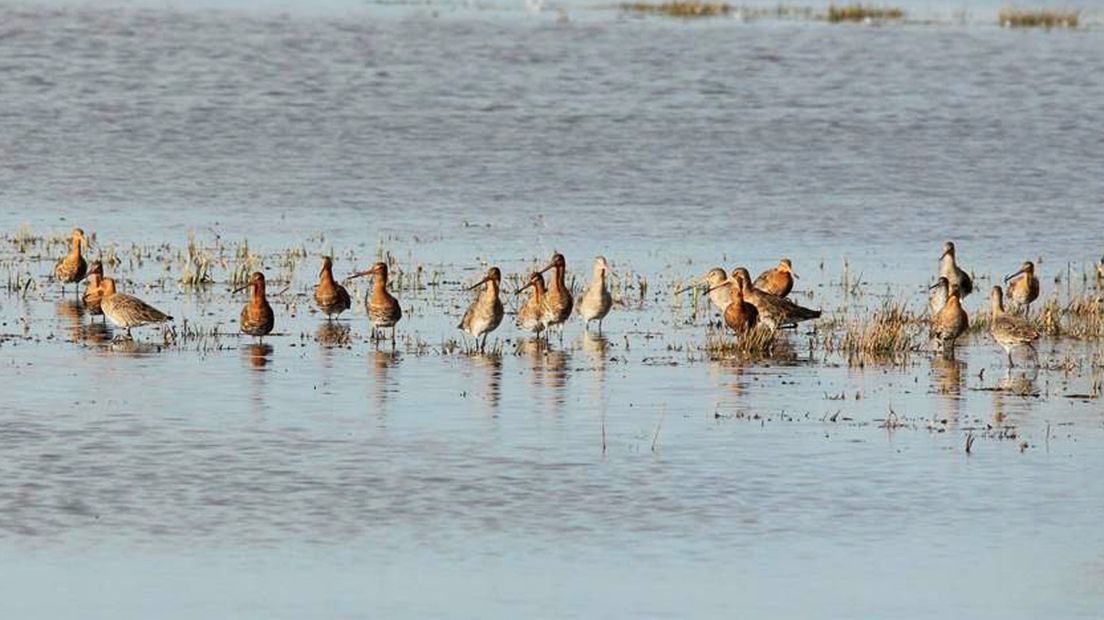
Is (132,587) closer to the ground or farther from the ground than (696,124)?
closer to the ground

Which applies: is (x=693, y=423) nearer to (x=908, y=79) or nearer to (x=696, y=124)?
(x=696, y=124)

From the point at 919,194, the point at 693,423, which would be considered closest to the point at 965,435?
the point at 693,423

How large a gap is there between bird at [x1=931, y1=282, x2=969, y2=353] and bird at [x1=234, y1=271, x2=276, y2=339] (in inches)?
219

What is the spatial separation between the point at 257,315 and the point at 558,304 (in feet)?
8.44

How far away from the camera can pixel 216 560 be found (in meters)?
12.8

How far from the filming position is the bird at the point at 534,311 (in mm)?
20734

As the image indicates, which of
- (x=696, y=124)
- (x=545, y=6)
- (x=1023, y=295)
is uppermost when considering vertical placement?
(x=545, y=6)

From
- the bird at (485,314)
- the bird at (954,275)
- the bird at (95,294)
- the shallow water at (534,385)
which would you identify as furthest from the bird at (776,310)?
the bird at (95,294)

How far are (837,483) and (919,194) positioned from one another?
62.6 feet

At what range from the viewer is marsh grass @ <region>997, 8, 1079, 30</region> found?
5756 cm

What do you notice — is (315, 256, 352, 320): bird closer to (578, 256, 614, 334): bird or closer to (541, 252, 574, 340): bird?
(541, 252, 574, 340): bird

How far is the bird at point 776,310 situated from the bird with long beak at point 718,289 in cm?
24

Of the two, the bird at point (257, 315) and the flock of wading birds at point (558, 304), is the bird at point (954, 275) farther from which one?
the bird at point (257, 315)

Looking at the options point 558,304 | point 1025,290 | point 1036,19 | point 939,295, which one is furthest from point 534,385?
point 1036,19
